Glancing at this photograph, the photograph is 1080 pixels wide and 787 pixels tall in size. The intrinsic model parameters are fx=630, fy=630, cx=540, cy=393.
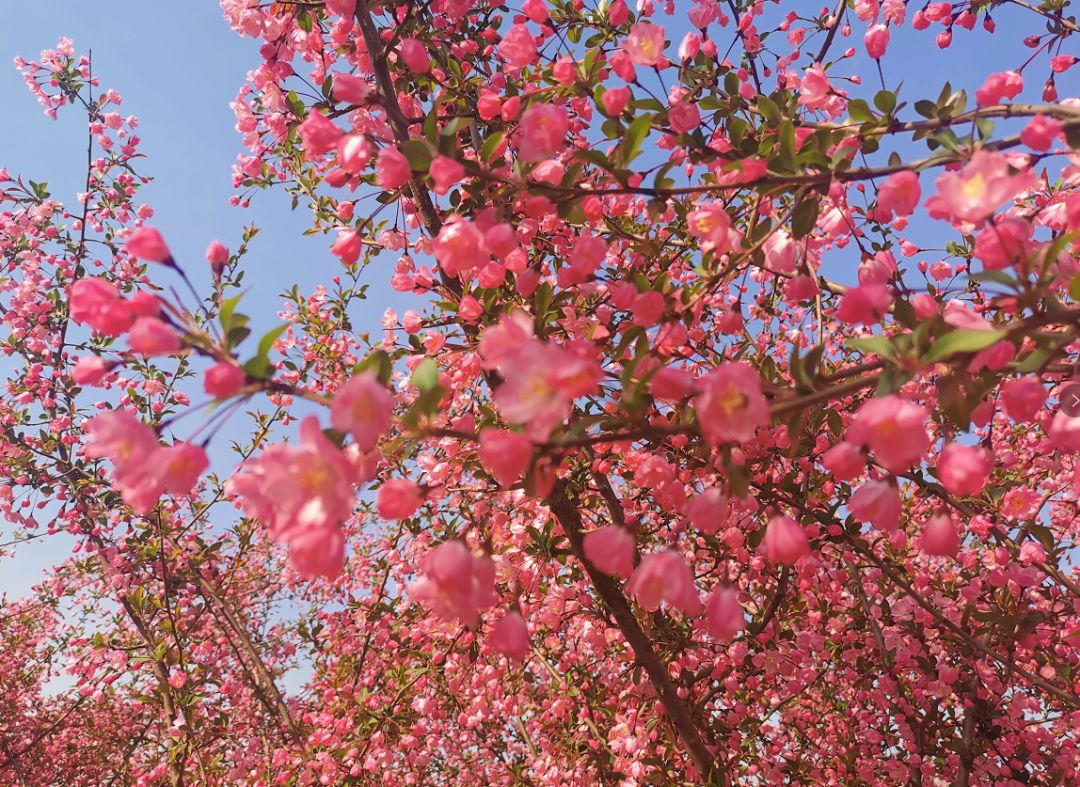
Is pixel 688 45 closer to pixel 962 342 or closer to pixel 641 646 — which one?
pixel 962 342

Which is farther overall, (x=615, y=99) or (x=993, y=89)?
(x=615, y=99)

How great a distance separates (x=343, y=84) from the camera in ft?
4.40

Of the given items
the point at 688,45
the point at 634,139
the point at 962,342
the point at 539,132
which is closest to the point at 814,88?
the point at 688,45

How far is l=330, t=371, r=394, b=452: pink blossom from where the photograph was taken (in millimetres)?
852

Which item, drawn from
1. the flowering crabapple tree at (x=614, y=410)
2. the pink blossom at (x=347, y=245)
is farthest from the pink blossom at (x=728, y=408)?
the pink blossom at (x=347, y=245)

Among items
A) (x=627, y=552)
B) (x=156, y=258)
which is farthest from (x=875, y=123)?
(x=156, y=258)

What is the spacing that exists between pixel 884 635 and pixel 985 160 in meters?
2.74

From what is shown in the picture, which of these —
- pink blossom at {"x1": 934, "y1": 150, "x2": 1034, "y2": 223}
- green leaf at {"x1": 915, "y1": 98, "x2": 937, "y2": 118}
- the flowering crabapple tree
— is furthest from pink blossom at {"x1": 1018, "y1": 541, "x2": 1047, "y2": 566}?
pink blossom at {"x1": 934, "y1": 150, "x2": 1034, "y2": 223}

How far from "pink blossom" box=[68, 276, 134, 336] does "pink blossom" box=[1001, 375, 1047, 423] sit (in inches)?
55.0

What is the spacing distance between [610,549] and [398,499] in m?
0.34

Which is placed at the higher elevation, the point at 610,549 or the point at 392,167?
the point at 392,167

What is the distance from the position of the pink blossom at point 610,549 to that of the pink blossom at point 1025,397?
662mm

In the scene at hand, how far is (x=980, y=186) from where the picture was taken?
3.22 ft

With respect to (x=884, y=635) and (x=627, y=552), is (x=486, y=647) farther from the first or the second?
(x=627, y=552)
